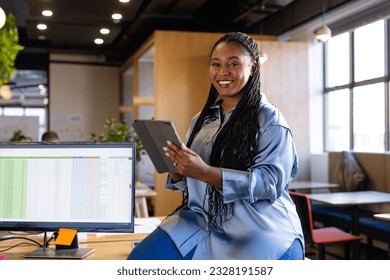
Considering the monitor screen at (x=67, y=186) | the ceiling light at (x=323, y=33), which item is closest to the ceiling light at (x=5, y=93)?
the ceiling light at (x=323, y=33)

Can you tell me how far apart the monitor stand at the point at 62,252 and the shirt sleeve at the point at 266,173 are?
0.51 meters

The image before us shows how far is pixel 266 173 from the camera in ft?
3.06

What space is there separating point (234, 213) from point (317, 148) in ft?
15.2

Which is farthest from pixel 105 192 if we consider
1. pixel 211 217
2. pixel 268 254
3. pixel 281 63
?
pixel 281 63

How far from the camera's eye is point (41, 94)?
22.8 feet

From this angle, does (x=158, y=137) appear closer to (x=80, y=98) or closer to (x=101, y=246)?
(x=101, y=246)

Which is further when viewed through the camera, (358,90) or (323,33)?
(358,90)

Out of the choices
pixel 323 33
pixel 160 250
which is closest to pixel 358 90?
pixel 323 33

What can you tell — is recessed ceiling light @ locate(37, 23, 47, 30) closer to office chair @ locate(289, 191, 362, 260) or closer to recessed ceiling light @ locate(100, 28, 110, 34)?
recessed ceiling light @ locate(100, 28, 110, 34)

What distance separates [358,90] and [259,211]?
4.04m

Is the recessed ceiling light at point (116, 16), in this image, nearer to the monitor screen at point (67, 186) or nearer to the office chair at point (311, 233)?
the office chair at point (311, 233)

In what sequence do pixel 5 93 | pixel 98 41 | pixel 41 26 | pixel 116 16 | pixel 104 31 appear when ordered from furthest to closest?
pixel 5 93 → pixel 98 41 → pixel 104 31 → pixel 41 26 → pixel 116 16

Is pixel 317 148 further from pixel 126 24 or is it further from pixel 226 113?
pixel 226 113

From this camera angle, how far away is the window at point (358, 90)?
4.25 meters
